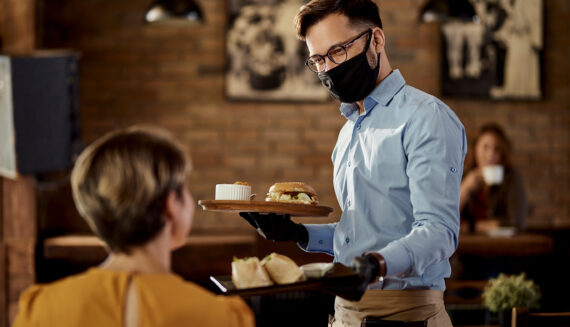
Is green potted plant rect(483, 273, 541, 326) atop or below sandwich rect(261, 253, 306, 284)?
below

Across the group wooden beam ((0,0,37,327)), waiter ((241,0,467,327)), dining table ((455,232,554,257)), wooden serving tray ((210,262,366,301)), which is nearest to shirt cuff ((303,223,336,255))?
waiter ((241,0,467,327))

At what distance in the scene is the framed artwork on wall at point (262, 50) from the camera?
18.6 ft

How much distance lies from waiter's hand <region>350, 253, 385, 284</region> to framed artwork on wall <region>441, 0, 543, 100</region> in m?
4.58

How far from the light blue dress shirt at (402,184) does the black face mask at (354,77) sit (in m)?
0.03

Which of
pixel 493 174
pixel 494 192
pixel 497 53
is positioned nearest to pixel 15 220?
pixel 493 174

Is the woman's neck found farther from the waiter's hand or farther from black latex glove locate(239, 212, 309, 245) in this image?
black latex glove locate(239, 212, 309, 245)

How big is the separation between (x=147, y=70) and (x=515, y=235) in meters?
3.23

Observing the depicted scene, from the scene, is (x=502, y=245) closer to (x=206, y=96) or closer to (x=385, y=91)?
(x=206, y=96)

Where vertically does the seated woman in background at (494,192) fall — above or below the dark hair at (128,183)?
below

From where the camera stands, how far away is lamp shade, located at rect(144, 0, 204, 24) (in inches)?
180

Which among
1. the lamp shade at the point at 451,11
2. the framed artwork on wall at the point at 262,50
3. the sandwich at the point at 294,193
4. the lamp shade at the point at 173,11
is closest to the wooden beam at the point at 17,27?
the lamp shade at the point at 173,11

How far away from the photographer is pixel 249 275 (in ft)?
5.36

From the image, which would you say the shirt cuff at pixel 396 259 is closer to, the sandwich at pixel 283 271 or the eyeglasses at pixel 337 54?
the sandwich at pixel 283 271

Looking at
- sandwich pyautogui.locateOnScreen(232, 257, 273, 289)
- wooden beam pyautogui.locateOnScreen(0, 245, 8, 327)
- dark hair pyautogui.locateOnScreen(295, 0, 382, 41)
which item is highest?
dark hair pyautogui.locateOnScreen(295, 0, 382, 41)
